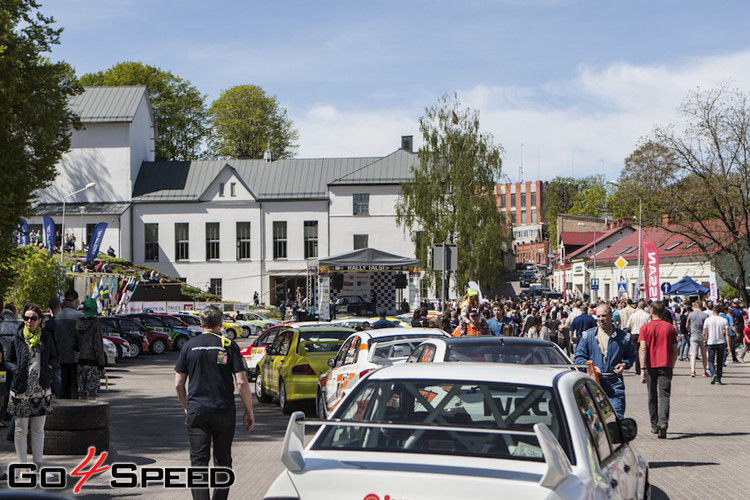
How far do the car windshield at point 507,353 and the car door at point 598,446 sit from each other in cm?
431

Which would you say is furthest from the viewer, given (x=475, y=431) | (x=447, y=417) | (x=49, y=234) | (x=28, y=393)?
(x=49, y=234)

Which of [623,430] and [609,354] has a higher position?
[609,354]

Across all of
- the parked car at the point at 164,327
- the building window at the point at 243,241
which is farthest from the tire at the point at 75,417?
the building window at the point at 243,241

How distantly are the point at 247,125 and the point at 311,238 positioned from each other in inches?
626

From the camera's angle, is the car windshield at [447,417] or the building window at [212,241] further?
the building window at [212,241]

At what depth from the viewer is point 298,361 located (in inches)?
614

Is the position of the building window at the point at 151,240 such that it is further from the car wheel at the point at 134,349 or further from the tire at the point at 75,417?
the tire at the point at 75,417

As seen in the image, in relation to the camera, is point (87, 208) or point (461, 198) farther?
point (87, 208)

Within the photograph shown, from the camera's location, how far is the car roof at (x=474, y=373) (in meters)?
5.17

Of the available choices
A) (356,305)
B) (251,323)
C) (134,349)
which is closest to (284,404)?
(134,349)

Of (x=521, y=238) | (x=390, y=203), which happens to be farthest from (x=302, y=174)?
(x=521, y=238)

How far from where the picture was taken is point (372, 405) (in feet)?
17.4

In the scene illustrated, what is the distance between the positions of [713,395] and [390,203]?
177 feet

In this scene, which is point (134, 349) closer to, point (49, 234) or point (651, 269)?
point (49, 234)
